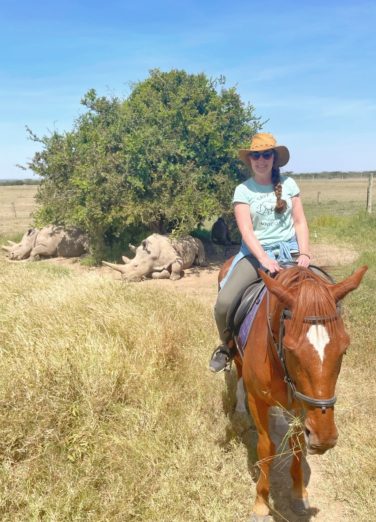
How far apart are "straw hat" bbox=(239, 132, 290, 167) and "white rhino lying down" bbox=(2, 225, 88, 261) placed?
1067 centimetres

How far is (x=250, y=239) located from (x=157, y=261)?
755cm

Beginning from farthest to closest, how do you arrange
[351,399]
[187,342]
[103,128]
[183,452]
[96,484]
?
[103,128], [187,342], [351,399], [183,452], [96,484]

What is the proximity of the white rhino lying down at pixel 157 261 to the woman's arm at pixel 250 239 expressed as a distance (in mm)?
7091

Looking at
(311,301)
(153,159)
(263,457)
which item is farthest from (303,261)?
(153,159)

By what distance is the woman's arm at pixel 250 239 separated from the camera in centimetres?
333

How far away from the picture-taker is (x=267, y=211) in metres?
3.77

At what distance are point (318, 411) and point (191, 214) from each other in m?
9.08

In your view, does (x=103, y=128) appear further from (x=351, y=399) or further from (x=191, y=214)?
(x=351, y=399)

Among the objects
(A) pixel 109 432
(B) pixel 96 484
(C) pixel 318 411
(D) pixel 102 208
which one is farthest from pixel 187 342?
(D) pixel 102 208

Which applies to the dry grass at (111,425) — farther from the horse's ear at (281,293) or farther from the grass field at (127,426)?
the horse's ear at (281,293)

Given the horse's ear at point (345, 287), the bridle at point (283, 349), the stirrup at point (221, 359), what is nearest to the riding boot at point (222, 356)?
the stirrup at point (221, 359)

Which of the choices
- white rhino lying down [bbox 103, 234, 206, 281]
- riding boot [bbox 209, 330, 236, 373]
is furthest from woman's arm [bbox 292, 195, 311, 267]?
white rhino lying down [bbox 103, 234, 206, 281]

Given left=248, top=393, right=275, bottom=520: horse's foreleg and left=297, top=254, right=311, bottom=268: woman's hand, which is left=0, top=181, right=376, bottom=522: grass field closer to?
left=248, top=393, right=275, bottom=520: horse's foreleg

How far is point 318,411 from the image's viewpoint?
2.29m
